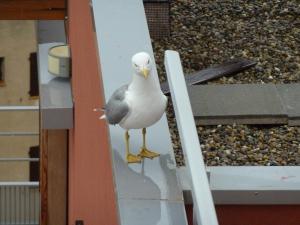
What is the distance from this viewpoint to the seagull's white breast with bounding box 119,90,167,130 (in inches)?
103

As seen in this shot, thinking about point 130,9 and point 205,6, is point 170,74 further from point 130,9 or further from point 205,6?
point 205,6

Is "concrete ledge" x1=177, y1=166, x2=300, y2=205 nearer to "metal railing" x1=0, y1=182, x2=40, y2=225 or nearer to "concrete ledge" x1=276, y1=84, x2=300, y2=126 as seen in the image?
"concrete ledge" x1=276, y1=84, x2=300, y2=126

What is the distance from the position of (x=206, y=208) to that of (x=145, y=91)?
60 cm

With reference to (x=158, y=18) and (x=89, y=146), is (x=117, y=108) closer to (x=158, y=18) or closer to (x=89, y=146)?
(x=89, y=146)

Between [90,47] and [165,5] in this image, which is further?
Answer: [165,5]

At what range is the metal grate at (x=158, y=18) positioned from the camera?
4781 millimetres

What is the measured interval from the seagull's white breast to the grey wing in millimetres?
16

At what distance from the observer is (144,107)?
8.63 ft

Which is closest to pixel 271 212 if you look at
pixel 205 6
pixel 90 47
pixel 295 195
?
pixel 295 195

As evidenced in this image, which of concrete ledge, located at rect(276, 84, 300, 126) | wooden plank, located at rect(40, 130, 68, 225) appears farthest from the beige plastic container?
concrete ledge, located at rect(276, 84, 300, 126)

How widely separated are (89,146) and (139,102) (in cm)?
107

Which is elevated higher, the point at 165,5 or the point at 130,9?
the point at 165,5

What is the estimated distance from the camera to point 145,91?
2604 millimetres

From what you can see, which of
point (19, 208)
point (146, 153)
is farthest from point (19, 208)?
point (146, 153)
